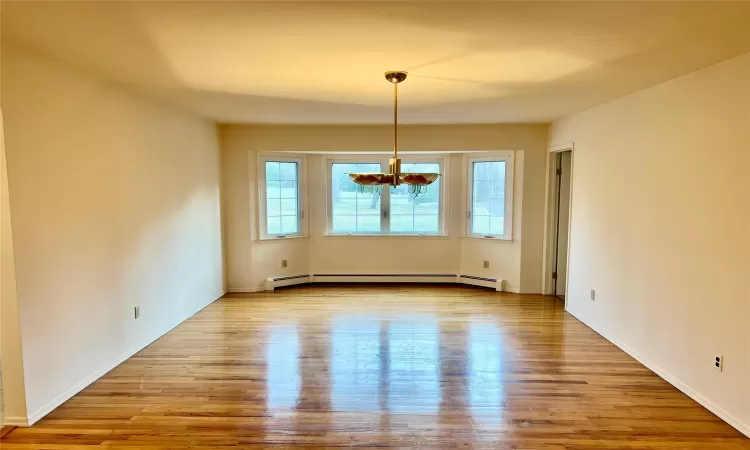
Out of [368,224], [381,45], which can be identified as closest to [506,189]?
[368,224]

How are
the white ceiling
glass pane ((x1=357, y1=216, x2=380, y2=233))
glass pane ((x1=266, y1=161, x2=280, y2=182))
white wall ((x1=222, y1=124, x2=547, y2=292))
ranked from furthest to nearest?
glass pane ((x1=357, y1=216, x2=380, y2=233)) < glass pane ((x1=266, y1=161, x2=280, y2=182)) < white wall ((x1=222, y1=124, x2=547, y2=292)) < the white ceiling

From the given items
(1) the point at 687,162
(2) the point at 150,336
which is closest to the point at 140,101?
(2) the point at 150,336

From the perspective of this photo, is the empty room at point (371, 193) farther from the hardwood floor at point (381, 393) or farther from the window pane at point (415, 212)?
the window pane at point (415, 212)

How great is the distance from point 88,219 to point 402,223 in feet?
13.4

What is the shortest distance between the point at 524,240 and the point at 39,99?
507 centimetres

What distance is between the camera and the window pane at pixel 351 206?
6219 mm

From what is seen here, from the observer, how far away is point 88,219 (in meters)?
3.07

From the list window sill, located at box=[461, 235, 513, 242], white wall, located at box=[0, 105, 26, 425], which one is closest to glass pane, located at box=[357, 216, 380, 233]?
window sill, located at box=[461, 235, 513, 242]

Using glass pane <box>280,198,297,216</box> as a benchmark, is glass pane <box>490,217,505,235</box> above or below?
below

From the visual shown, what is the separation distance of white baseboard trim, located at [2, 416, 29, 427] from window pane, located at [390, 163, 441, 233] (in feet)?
15.0

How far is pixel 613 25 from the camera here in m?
2.08

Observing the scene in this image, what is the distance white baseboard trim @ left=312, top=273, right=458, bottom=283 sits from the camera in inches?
247

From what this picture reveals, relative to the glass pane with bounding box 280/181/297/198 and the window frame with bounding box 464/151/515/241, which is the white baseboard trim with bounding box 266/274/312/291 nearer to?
the glass pane with bounding box 280/181/297/198

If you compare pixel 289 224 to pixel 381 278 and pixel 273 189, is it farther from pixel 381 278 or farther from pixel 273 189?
pixel 381 278
